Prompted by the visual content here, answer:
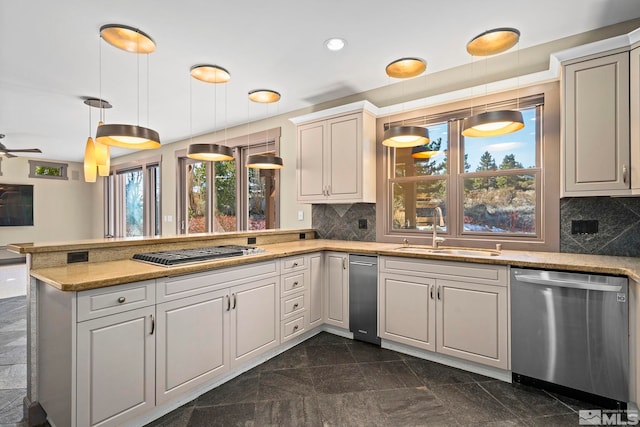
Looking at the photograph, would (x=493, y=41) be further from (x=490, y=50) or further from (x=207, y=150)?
(x=207, y=150)

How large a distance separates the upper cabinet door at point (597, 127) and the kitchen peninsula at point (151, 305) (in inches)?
22.4

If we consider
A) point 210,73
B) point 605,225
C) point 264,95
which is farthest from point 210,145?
point 605,225

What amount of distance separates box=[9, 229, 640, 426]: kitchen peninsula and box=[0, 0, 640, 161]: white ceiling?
166cm

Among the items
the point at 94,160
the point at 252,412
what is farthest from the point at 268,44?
the point at 252,412

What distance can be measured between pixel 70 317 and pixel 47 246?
2.19 ft

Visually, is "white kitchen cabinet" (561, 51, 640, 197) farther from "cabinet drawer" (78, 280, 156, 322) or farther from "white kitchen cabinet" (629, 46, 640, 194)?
"cabinet drawer" (78, 280, 156, 322)

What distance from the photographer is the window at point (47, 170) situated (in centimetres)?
760

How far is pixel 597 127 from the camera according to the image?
224 centimetres

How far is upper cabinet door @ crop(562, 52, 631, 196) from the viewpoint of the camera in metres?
2.15

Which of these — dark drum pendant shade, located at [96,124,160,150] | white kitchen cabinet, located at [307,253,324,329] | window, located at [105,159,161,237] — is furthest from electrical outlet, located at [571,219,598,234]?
window, located at [105,159,161,237]

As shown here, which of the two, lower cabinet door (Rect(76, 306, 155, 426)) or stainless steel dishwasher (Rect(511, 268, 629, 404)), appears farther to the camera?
stainless steel dishwasher (Rect(511, 268, 629, 404))

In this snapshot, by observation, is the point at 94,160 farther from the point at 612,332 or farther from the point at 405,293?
the point at 612,332

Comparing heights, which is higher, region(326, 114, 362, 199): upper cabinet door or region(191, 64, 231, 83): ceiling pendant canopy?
region(191, 64, 231, 83): ceiling pendant canopy

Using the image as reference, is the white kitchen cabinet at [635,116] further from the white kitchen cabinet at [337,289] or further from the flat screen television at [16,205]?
the flat screen television at [16,205]
